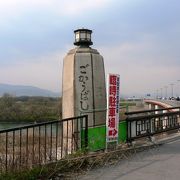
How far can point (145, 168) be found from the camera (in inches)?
259

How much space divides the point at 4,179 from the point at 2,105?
1883 inches

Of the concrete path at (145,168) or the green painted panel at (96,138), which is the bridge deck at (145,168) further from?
the green painted panel at (96,138)

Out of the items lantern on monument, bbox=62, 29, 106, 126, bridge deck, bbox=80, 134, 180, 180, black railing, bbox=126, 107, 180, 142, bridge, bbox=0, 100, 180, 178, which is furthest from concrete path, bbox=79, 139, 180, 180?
lantern on monument, bbox=62, 29, 106, 126

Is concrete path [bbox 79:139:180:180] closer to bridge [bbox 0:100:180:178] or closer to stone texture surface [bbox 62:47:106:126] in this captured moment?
bridge [bbox 0:100:180:178]

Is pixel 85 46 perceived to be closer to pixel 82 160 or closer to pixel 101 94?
pixel 101 94

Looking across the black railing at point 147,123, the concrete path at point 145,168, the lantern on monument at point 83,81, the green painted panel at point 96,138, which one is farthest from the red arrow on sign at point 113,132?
the lantern on monument at point 83,81

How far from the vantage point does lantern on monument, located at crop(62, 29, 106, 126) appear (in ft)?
29.6

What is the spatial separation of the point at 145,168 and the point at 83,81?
10.8 ft

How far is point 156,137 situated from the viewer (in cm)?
1115

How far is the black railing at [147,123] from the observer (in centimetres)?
927

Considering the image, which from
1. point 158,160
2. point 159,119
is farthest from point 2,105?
point 158,160

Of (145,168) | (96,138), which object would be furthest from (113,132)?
(145,168)

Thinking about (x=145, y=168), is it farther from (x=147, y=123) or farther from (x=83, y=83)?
(x=147, y=123)

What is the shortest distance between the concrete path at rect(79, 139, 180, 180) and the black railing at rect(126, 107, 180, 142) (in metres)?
1.03
